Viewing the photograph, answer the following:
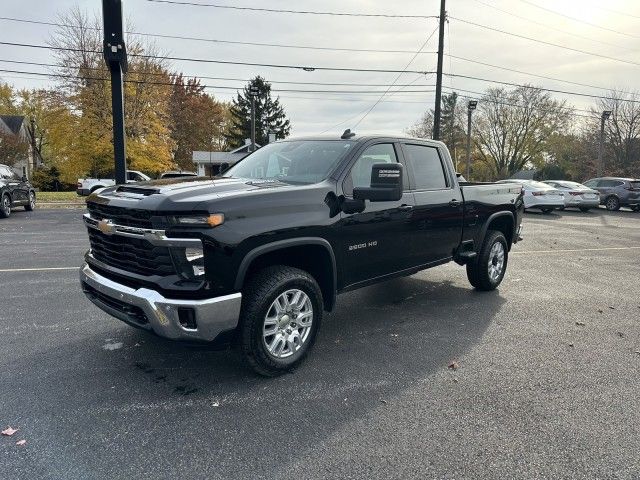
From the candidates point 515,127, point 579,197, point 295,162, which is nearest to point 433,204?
point 295,162

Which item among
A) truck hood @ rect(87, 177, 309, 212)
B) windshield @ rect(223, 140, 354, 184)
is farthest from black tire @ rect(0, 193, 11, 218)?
truck hood @ rect(87, 177, 309, 212)

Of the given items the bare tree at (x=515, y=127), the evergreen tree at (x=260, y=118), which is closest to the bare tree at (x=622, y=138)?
the bare tree at (x=515, y=127)

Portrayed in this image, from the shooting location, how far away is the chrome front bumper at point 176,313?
121 inches

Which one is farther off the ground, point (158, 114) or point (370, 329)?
point (158, 114)

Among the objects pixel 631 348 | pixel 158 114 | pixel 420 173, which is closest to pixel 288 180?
pixel 420 173

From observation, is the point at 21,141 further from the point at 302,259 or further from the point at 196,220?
the point at 196,220

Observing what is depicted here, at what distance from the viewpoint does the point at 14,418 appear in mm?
3012

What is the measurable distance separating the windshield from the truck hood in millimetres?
308

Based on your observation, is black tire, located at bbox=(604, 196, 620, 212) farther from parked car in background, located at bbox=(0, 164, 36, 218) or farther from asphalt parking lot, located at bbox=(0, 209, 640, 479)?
parked car in background, located at bbox=(0, 164, 36, 218)

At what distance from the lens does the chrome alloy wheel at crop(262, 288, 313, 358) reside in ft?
11.7

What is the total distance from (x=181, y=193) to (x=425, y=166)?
2919 mm

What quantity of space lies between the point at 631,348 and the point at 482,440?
8.38 ft

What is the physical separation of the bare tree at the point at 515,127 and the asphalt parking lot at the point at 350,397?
167 feet

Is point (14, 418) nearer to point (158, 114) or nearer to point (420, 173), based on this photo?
point (420, 173)
